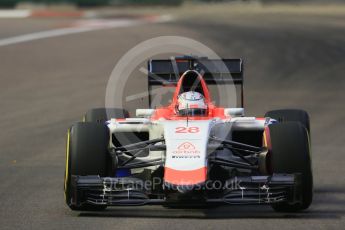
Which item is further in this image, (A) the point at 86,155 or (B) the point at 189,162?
(A) the point at 86,155

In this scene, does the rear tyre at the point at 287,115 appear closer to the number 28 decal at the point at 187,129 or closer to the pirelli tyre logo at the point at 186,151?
the number 28 decal at the point at 187,129

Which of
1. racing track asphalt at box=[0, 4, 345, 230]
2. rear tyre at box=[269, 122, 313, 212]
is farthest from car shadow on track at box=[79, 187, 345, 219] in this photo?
rear tyre at box=[269, 122, 313, 212]

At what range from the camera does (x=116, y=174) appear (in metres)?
12.1

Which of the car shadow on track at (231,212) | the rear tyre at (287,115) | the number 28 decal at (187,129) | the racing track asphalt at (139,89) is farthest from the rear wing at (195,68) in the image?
the car shadow on track at (231,212)

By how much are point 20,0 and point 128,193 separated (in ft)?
128

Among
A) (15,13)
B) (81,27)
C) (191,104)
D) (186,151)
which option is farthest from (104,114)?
(15,13)

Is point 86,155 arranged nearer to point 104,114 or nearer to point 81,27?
point 104,114

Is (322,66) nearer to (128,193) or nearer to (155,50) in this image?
(155,50)

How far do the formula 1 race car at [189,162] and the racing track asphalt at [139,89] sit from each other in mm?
219

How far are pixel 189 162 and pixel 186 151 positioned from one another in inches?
8.3

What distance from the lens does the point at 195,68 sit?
13859 millimetres

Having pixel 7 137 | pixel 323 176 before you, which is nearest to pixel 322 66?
pixel 7 137

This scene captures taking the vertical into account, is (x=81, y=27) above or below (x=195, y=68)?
above

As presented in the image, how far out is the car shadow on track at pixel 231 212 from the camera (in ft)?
35.7
